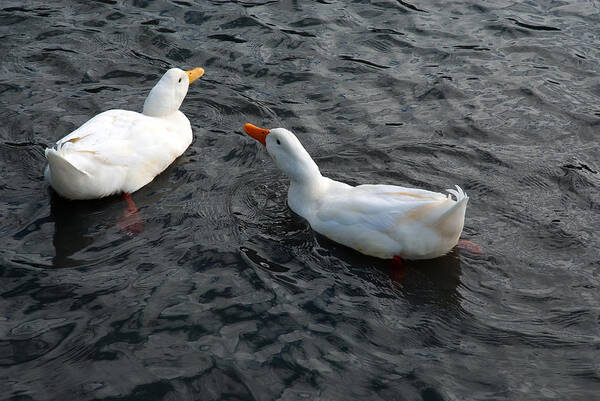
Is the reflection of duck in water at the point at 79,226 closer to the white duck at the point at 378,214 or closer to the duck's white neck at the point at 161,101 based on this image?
the duck's white neck at the point at 161,101

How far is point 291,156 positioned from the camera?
6.20 m

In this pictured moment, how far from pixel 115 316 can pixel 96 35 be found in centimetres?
525

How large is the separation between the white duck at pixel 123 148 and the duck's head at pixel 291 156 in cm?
115

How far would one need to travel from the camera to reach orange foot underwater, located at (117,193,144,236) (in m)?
5.90

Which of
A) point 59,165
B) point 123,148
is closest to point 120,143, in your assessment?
point 123,148

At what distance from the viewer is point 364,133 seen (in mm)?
7574

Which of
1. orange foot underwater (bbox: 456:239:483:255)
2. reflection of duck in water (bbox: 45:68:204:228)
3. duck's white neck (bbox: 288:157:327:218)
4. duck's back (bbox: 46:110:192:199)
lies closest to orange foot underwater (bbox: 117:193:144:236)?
reflection of duck in water (bbox: 45:68:204:228)

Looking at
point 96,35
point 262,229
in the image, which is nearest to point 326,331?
point 262,229

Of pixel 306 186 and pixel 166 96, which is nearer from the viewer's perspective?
pixel 306 186

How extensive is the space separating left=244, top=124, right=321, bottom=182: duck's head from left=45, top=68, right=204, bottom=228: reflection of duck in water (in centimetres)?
115

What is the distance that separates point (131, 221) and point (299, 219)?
4.68ft

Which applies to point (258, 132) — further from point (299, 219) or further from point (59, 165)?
point (59, 165)

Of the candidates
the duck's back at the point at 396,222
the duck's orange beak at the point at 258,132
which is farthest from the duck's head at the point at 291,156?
the duck's back at the point at 396,222

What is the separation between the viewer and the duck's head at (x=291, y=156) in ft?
20.2
